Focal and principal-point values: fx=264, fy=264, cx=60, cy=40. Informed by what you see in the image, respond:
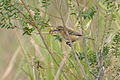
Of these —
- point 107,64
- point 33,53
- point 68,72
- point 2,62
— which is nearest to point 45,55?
point 33,53

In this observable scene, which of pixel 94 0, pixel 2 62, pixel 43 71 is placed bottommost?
pixel 2 62

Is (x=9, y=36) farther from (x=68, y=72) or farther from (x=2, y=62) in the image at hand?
(x=68, y=72)

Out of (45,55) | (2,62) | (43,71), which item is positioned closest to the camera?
(43,71)

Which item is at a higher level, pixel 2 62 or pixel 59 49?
pixel 59 49

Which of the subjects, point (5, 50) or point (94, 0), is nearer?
point (94, 0)

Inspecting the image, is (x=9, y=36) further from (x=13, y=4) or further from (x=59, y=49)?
(x=13, y=4)

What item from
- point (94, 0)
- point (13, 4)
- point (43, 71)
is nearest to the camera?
point (13, 4)

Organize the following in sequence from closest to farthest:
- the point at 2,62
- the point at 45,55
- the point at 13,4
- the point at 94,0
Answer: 1. the point at 13,4
2. the point at 94,0
3. the point at 45,55
4. the point at 2,62

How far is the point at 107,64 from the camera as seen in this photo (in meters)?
2.26

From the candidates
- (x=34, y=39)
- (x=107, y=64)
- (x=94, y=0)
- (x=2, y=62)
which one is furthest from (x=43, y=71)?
(x=2, y=62)

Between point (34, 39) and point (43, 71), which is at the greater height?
point (34, 39)

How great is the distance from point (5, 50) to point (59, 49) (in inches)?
106

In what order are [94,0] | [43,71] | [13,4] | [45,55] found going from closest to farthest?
[13,4]
[94,0]
[43,71]
[45,55]

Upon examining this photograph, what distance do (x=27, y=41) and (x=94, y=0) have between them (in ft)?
4.08
